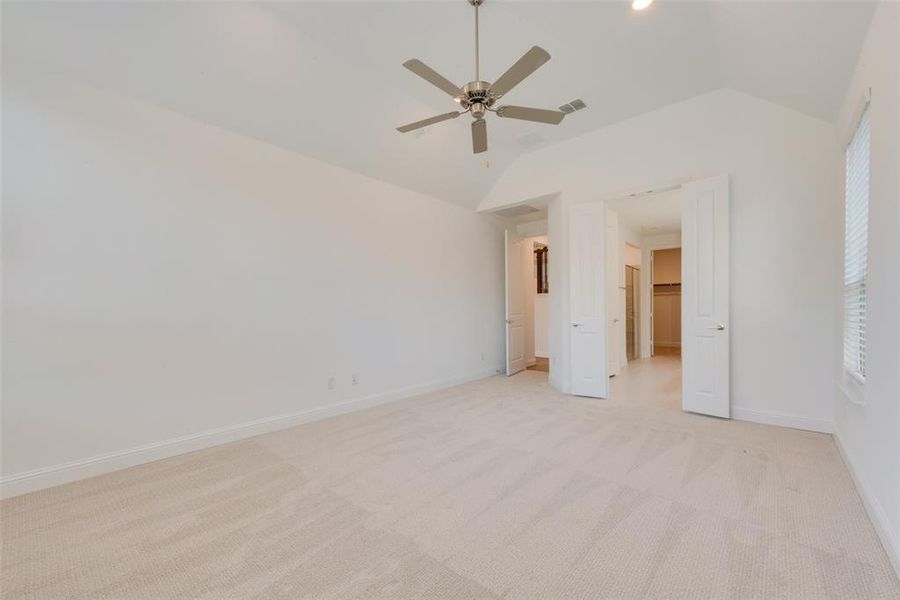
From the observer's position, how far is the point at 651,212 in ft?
20.3

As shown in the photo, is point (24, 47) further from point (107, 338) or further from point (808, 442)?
point (808, 442)

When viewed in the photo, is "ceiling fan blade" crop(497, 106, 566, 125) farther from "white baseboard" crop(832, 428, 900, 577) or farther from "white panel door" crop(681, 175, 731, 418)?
A: "white baseboard" crop(832, 428, 900, 577)

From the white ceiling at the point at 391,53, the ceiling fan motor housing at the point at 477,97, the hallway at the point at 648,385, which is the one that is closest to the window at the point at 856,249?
the white ceiling at the point at 391,53

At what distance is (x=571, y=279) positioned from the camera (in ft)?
15.9

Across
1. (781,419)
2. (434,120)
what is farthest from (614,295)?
(434,120)

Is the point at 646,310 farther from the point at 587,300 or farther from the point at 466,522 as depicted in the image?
the point at 466,522

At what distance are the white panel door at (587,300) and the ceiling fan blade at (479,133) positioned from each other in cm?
238

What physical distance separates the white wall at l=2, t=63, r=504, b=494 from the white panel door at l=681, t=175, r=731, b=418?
132 inches

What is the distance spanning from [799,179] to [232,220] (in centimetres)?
525

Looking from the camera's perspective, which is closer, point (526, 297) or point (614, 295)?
point (614, 295)

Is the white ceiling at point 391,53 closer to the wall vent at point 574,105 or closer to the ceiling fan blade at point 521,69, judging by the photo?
the wall vent at point 574,105

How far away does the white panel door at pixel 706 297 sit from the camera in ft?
12.2

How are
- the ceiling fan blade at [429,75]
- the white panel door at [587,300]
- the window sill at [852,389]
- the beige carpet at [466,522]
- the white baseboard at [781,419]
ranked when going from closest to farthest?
1. the beige carpet at [466,522]
2. the ceiling fan blade at [429,75]
3. the window sill at [852,389]
4. the white baseboard at [781,419]
5. the white panel door at [587,300]

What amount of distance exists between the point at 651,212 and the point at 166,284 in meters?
6.64
